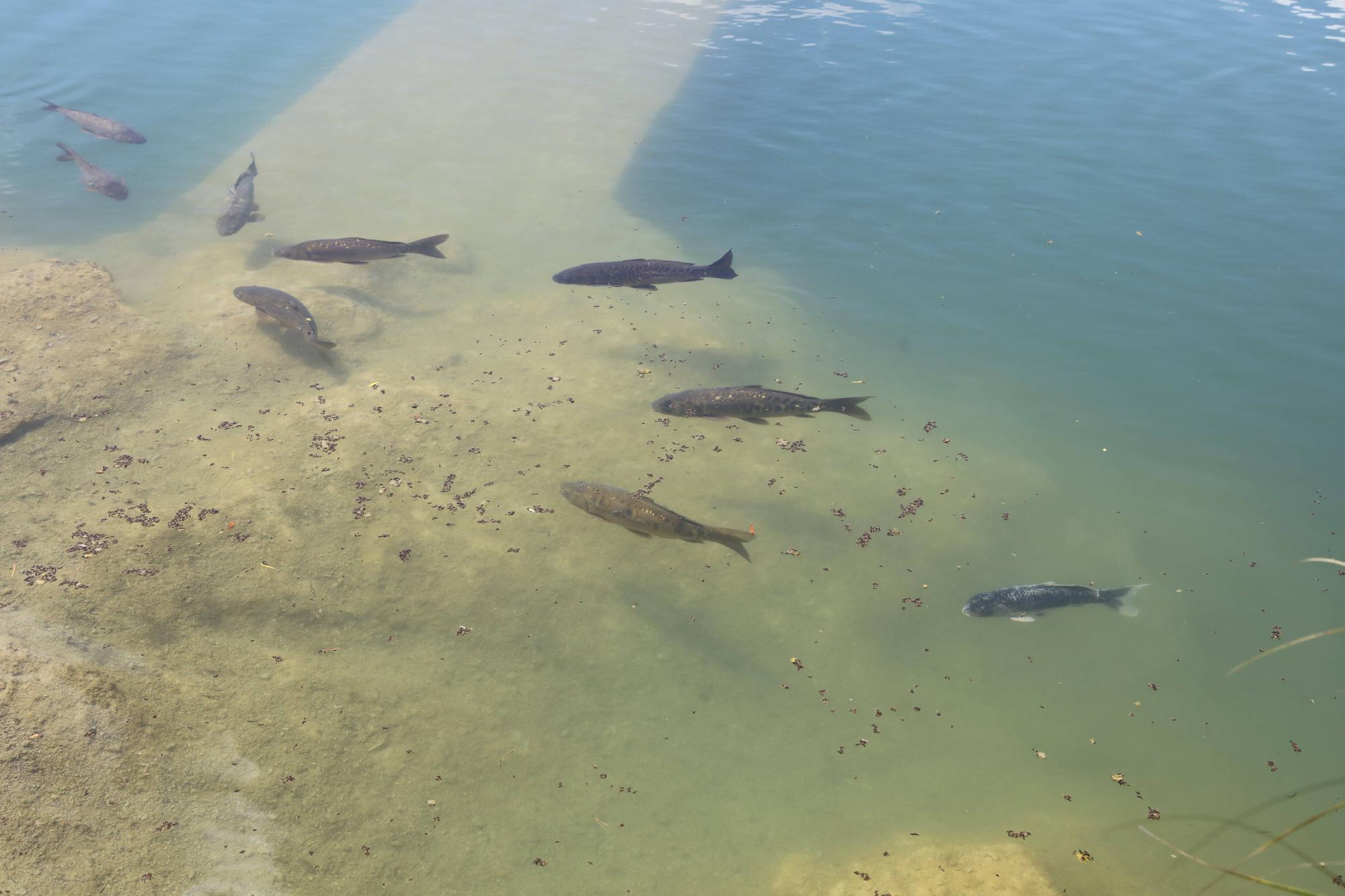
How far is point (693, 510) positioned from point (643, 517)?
3.15ft

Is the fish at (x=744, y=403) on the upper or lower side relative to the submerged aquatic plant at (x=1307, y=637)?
lower

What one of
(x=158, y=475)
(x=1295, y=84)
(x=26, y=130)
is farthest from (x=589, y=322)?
(x=1295, y=84)

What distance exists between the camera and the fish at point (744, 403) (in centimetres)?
841

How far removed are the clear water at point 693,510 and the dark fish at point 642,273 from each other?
69 centimetres

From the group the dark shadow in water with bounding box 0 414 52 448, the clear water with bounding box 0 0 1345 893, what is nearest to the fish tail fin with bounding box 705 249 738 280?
the clear water with bounding box 0 0 1345 893

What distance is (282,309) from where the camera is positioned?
9.61 metres

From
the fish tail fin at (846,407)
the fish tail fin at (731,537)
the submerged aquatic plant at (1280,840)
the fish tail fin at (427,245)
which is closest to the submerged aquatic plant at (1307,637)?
the submerged aquatic plant at (1280,840)

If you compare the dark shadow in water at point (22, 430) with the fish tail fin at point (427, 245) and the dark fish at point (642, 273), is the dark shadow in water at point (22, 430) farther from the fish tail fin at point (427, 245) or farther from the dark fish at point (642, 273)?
the dark fish at point (642, 273)

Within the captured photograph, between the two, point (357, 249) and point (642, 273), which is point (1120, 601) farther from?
point (357, 249)

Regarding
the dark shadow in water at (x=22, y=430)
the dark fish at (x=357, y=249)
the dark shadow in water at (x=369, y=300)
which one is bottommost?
the dark shadow in water at (x=22, y=430)

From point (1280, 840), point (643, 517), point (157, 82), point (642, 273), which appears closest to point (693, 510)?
point (643, 517)

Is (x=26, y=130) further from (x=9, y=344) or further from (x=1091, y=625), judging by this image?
(x=1091, y=625)

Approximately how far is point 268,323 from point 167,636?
17.6ft

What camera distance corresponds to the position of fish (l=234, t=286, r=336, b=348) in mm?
9367
